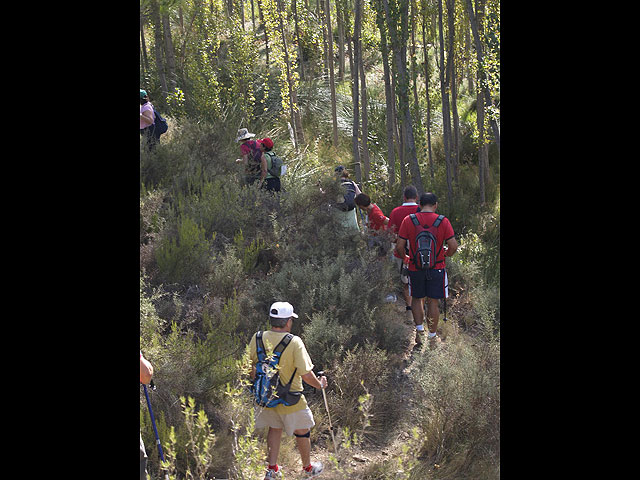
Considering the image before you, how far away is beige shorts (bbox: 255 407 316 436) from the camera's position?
4.76 metres

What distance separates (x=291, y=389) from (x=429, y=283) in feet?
9.92

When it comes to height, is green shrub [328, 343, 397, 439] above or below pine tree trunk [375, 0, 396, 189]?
below

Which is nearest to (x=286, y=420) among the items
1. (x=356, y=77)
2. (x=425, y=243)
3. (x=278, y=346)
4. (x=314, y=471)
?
(x=314, y=471)

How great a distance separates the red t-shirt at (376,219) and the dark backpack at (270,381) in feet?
14.8

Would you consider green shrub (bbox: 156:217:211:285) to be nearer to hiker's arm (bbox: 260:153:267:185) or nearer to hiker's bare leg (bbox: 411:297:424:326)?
hiker's arm (bbox: 260:153:267:185)

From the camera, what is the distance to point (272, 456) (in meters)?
4.84

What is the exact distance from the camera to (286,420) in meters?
4.77

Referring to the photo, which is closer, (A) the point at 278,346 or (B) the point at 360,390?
(A) the point at 278,346

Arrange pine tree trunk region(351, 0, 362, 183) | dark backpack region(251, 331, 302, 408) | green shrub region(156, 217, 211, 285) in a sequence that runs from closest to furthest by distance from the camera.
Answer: dark backpack region(251, 331, 302, 408), green shrub region(156, 217, 211, 285), pine tree trunk region(351, 0, 362, 183)

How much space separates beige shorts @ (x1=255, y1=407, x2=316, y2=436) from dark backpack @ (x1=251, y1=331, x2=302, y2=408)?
0.12 metres

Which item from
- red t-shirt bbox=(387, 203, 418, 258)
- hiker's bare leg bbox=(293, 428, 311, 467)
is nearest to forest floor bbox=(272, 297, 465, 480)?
hiker's bare leg bbox=(293, 428, 311, 467)

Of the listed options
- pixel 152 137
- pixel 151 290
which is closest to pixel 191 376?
pixel 151 290

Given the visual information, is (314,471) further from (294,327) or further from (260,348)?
(294,327)

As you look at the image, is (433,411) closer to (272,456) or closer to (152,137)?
(272,456)
